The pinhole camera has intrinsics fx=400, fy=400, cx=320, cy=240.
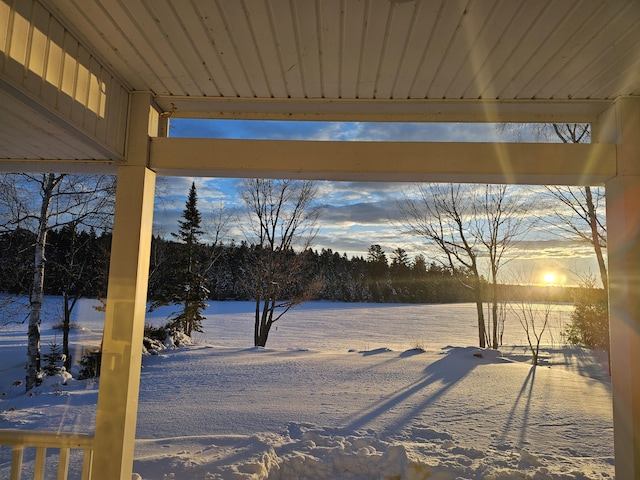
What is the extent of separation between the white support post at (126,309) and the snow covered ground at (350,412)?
0.97m

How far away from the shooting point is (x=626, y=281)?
1.98 meters

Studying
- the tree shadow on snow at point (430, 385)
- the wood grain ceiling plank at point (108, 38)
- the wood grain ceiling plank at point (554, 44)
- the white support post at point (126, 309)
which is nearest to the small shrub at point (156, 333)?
the tree shadow on snow at point (430, 385)

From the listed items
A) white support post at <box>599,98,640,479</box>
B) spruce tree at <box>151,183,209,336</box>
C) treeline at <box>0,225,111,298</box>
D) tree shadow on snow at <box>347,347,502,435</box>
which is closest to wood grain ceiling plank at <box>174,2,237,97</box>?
white support post at <box>599,98,640,479</box>

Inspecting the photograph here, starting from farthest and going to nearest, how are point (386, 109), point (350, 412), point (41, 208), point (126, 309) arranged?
point (41, 208) → point (350, 412) → point (386, 109) → point (126, 309)

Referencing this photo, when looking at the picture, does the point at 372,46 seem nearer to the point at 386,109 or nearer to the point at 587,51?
the point at 386,109

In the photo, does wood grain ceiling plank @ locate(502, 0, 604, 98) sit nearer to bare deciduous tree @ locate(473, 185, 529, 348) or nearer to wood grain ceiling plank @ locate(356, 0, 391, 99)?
wood grain ceiling plank @ locate(356, 0, 391, 99)

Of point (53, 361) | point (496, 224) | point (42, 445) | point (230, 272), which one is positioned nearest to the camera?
point (42, 445)

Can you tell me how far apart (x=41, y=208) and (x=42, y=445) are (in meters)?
6.78

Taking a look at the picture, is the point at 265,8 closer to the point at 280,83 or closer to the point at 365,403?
the point at 280,83

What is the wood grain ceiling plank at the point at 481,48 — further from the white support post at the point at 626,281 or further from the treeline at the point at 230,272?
the treeline at the point at 230,272

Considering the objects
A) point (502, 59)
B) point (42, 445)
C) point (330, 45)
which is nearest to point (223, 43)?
point (330, 45)

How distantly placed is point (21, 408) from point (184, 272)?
692 cm

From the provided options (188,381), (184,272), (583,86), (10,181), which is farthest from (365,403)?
(184,272)

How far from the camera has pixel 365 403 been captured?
4.91 metres
